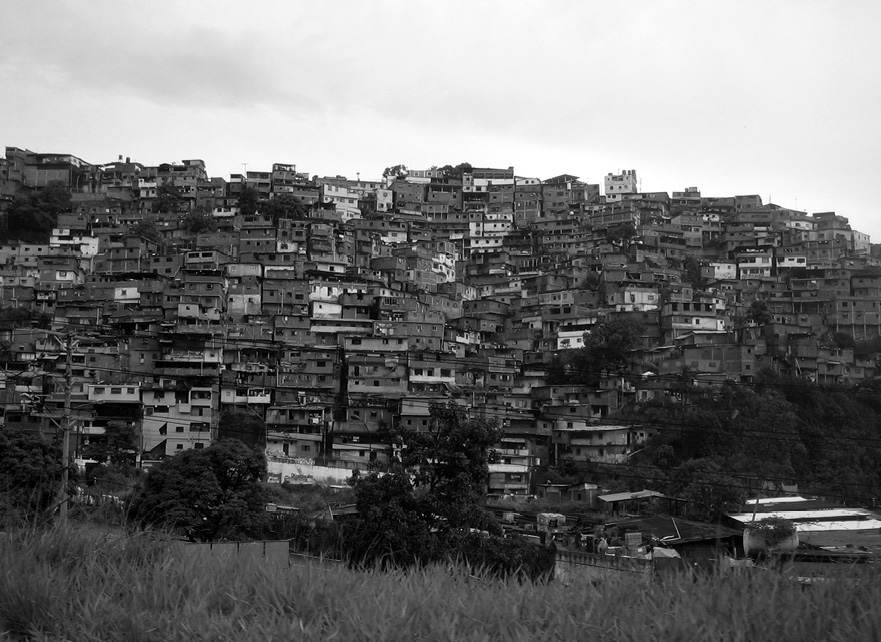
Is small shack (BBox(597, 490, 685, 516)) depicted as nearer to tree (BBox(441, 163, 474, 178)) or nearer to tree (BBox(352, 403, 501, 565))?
tree (BBox(352, 403, 501, 565))

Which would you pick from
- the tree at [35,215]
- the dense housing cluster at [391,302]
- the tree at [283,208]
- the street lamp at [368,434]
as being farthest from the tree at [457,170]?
the street lamp at [368,434]

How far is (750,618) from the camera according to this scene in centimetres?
380

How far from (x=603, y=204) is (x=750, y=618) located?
206ft

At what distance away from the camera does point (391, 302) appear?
44.0m

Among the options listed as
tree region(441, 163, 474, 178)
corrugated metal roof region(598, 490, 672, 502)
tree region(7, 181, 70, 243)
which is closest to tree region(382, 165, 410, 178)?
tree region(441, 163, 474, 178)

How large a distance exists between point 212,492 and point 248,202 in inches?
1681

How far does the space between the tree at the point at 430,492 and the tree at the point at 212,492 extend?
18.9ft

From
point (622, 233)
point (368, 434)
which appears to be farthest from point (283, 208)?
point (368, 434)

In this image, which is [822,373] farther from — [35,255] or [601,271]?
[35,255]

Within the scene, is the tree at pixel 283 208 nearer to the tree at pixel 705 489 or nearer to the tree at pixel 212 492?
the tree at pixel 705 489

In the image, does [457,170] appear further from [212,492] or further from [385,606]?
[385,606]

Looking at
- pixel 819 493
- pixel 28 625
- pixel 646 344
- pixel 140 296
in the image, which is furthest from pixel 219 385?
pixel 28 625

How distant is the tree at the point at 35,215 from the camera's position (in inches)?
2295

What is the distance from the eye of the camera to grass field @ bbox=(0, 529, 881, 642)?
382cm
